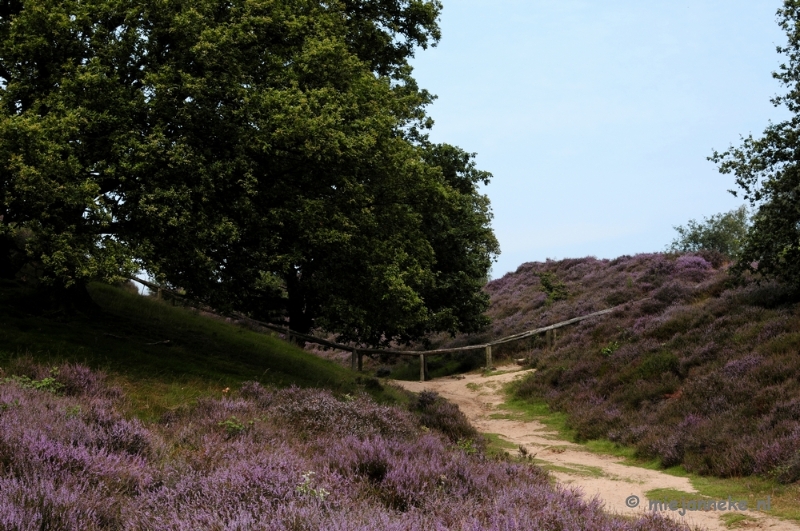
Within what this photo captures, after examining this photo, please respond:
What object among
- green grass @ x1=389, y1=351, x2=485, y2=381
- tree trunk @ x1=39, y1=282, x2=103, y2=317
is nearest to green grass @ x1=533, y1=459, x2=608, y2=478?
tree trunk @ x1=39, y1=282, x2=103, y2=317

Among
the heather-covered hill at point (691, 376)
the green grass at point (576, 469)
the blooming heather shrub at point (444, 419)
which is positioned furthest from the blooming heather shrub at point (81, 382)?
the heather-covered hill at point (691, 376)

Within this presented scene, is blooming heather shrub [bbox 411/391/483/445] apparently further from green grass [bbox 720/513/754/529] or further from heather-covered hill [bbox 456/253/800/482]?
green grass [bbox 720/513/754/529]

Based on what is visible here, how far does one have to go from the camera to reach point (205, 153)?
41.0 ft

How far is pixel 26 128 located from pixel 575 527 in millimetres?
10834

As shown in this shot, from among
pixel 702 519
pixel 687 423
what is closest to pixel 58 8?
pixel 702 519

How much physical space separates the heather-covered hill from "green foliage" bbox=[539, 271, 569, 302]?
5.14m

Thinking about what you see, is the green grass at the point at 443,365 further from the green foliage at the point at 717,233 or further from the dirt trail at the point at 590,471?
the green foliage at the point at 717,233

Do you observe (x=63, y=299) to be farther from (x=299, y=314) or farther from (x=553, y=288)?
(x=553, y=288)

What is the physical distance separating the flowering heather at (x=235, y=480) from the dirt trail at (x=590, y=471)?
173 centimetres

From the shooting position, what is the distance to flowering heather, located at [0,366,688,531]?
396 cm

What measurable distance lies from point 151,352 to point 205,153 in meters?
4.90

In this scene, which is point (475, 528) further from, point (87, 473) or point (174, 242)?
point (174, 242)

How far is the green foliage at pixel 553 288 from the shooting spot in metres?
33.2

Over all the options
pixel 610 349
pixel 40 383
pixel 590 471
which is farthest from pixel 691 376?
pixel 40 383
